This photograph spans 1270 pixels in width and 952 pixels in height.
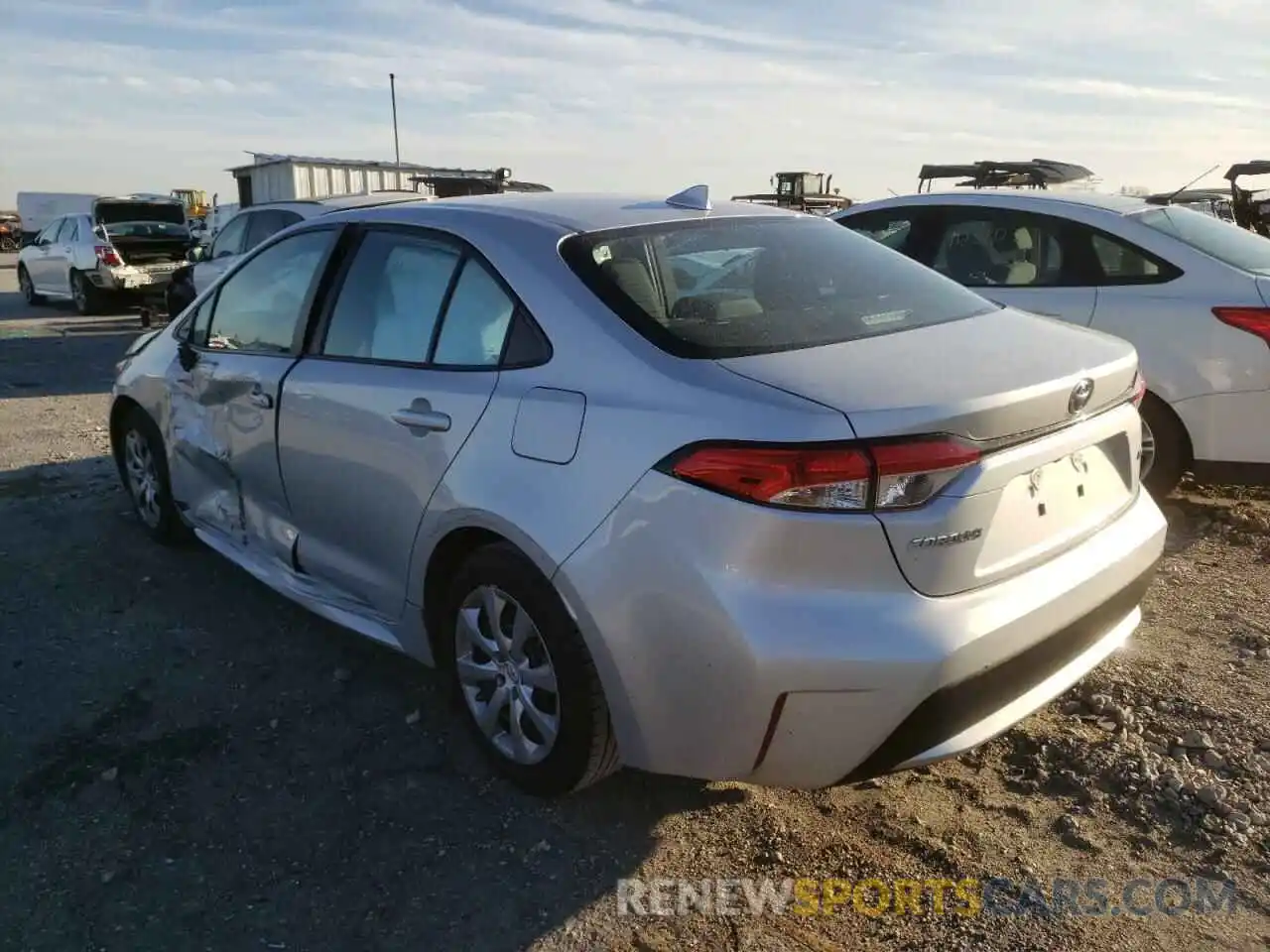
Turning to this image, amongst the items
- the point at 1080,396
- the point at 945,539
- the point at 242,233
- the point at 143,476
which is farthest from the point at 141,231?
the point at 945,539

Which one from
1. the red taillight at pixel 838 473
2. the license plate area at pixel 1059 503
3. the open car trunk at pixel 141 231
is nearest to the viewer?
the red taillight at pixel 838 473

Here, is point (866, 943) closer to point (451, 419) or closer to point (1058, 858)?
point (1058, 858)

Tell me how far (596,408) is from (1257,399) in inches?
140

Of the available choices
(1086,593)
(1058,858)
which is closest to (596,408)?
(1086,593)

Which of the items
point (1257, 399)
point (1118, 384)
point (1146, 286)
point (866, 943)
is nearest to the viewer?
point (866, 943)

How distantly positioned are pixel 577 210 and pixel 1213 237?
3614mm

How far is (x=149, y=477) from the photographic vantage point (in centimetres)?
494

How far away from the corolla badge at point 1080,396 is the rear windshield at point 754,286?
0.47 metres

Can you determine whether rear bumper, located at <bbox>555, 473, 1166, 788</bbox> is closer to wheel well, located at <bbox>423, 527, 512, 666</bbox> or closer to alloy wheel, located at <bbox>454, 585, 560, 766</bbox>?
alloy wheel, located at <bbox>454, 585, 560, 766</bbox>

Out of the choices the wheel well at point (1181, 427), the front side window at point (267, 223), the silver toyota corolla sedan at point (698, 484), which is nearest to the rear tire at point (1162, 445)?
the wheel well at point (1181, 427)

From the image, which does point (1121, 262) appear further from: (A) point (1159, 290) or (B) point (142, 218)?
(B) point (142, 218)

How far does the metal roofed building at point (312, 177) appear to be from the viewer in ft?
72.2

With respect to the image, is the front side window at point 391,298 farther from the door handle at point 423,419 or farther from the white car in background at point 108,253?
the white car in background at point 108,253

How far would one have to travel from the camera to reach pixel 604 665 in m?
2.53
